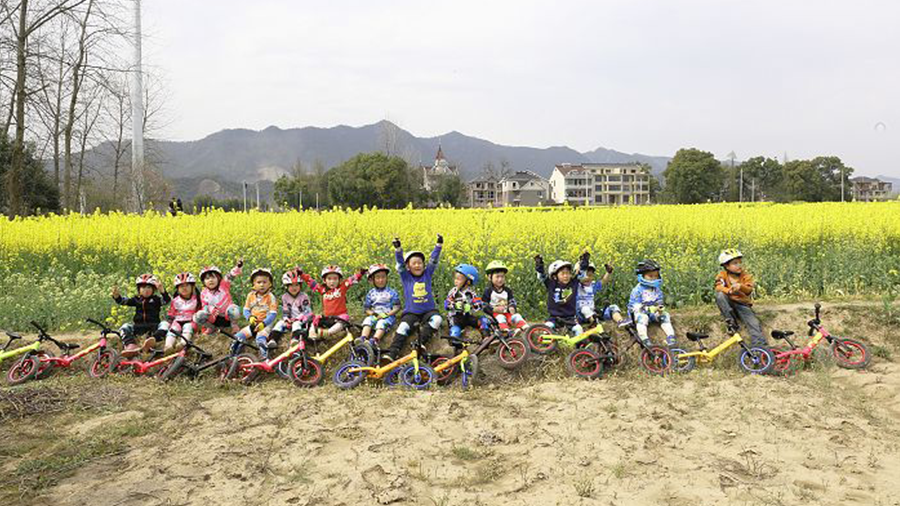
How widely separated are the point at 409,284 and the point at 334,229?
12.5 feet

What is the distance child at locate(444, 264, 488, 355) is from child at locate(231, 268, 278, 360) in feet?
7.09

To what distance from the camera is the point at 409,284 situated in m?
7.36

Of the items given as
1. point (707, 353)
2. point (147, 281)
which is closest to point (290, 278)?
point (147, 281)

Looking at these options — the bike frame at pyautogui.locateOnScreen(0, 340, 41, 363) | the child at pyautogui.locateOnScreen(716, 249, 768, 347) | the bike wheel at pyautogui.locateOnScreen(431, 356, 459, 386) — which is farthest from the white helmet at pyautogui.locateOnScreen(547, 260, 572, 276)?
the bike frame at pyautogui.locateOnScreen(0, 340, 41, 363)

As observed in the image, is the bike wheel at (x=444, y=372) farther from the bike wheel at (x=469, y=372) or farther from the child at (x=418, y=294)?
the child at (x=418, y=294)

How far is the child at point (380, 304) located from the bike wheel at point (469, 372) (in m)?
1.19

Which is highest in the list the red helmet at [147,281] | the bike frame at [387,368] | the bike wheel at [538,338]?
the red helmet at [147,281]

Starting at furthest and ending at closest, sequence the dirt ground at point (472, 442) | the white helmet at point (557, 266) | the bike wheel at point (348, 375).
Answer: the white helmet at point (557, 266) → the bike wheel at point (348, 375) → the dirt ground at point (472, 442)

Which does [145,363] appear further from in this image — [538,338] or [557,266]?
[557,266]

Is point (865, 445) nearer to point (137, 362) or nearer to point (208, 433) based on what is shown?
point (208, 433)

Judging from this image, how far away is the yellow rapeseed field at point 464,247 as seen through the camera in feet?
29.1

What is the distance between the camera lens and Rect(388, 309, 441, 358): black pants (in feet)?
22.8

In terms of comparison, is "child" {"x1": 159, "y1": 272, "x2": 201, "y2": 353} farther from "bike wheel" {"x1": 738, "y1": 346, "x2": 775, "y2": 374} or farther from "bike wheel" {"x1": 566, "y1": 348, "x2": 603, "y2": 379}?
"bike wheel" {"x1": 738, "y1": 346, "x2": 775, "y2": 374}

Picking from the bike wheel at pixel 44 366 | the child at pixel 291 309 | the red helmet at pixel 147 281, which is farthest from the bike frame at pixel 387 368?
the bike wheel at pixel 44 366
